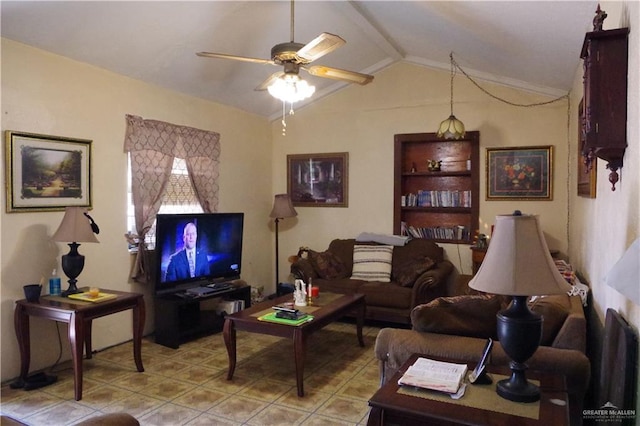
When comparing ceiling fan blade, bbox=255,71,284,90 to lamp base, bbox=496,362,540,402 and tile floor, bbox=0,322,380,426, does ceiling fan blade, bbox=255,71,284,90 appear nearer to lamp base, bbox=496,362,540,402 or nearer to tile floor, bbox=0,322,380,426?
tile floor, bbox=0,322,380,426

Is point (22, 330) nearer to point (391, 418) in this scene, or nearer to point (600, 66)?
point (391, 418)

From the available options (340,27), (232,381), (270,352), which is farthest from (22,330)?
(340,27)

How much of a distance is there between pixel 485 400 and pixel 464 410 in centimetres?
14

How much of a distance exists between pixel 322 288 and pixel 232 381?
1.91 metres

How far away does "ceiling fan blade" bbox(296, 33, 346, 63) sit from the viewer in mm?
2819

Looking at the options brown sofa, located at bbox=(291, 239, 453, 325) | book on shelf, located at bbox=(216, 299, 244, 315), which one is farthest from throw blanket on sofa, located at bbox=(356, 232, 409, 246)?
book on shelf, located at bbox=(216, 299, 244, 315)

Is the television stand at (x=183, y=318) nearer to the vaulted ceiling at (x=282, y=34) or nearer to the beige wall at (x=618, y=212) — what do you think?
the vaulted ceiling at (x=282, y=34)

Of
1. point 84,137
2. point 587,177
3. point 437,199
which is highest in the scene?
point 84,137

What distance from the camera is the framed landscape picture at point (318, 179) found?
6102 millimetres

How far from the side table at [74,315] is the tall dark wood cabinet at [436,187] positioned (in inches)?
132

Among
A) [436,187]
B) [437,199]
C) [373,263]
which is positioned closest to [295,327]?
[373,263]

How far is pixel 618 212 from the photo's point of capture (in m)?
2.18

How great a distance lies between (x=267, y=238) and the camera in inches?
254

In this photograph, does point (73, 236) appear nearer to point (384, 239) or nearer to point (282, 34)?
point (282, 34)
